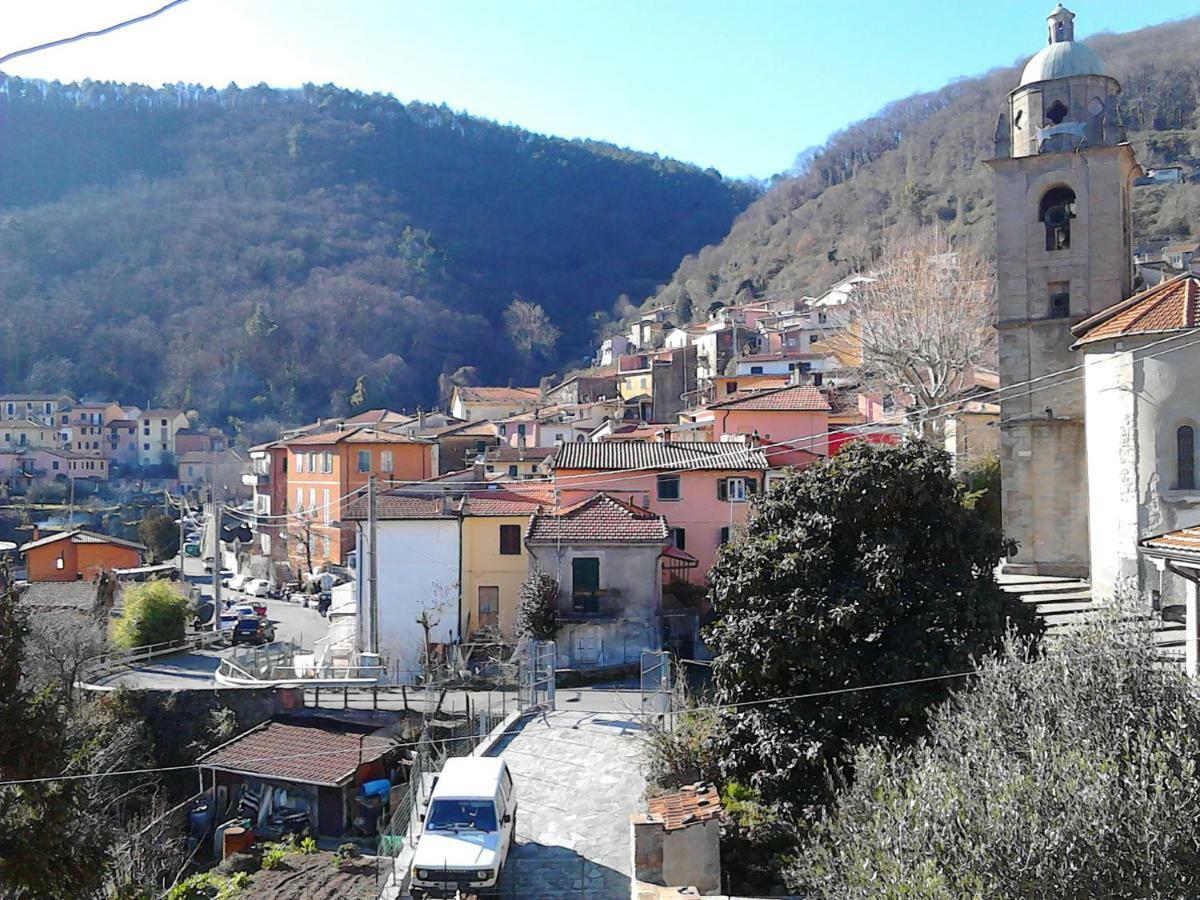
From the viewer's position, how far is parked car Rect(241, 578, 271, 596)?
5078 centimetres

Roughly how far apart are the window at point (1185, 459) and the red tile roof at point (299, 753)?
16.8 m

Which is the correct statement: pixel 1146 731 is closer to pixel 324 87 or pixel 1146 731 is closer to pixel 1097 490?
pixel 1097 490

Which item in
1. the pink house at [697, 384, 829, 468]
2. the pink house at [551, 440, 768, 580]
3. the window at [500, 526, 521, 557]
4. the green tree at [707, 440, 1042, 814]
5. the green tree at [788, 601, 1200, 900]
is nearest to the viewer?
the green tree at [788, 601, 1200, 900]

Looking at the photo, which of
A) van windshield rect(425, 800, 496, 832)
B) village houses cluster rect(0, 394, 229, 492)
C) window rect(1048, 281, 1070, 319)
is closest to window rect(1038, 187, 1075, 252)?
window rect(1048, 281, 1070, 319)

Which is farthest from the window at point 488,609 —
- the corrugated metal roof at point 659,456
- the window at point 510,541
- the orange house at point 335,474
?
the orange house at point 335,474

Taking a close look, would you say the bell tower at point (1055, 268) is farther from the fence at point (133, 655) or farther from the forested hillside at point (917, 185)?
the forested hillside at point (917, 185)

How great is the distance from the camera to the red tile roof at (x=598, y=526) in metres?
28.3

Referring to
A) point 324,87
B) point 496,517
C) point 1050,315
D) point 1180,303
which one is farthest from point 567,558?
point 324,87

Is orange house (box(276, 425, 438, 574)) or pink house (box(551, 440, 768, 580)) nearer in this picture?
pink house (box(551, 440, 768, 580))

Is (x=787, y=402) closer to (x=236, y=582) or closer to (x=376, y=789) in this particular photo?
(x=376, y=789)

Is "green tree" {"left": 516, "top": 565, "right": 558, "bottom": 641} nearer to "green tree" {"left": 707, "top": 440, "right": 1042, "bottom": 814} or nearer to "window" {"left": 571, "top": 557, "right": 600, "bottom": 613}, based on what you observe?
"window" {"left": 571, "top": 557, "right": 600, "bottom": 613}

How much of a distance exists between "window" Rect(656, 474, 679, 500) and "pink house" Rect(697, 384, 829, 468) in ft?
10.9

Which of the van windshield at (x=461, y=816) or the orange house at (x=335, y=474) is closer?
the van windshield at (x=461, y=816)

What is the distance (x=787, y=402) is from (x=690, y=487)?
6.08 metres
